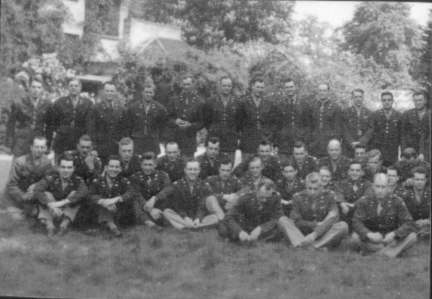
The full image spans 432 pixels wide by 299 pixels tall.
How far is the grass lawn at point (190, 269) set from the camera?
5324 mm

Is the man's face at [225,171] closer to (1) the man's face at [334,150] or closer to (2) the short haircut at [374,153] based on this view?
(1) the man's face at [334,150]

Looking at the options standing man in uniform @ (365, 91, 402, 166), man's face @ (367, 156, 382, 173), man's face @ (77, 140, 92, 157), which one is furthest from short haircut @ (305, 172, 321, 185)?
man's face @ (77, 140, 92, 157)

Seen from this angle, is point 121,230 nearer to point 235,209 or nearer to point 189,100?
point 235,209

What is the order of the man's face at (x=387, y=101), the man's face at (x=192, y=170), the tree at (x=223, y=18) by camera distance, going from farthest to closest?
the tree at (x=223, y=18) < the man's face at (x=387, y=101) < the man's face at (x=192, y=170)

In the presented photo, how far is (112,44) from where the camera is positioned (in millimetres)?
10406

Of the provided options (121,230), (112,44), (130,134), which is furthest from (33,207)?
(112,44)

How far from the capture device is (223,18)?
9750mm

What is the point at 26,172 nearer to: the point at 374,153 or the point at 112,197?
the point at 112,197

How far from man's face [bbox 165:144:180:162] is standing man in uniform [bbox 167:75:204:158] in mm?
615

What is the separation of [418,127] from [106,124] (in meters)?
4.16

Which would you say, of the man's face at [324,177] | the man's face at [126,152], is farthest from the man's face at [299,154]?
the man's face at [126,152]

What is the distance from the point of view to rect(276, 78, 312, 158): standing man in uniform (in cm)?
818

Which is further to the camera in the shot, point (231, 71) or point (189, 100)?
point (231, 71)

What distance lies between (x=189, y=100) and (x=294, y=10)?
2388mm
